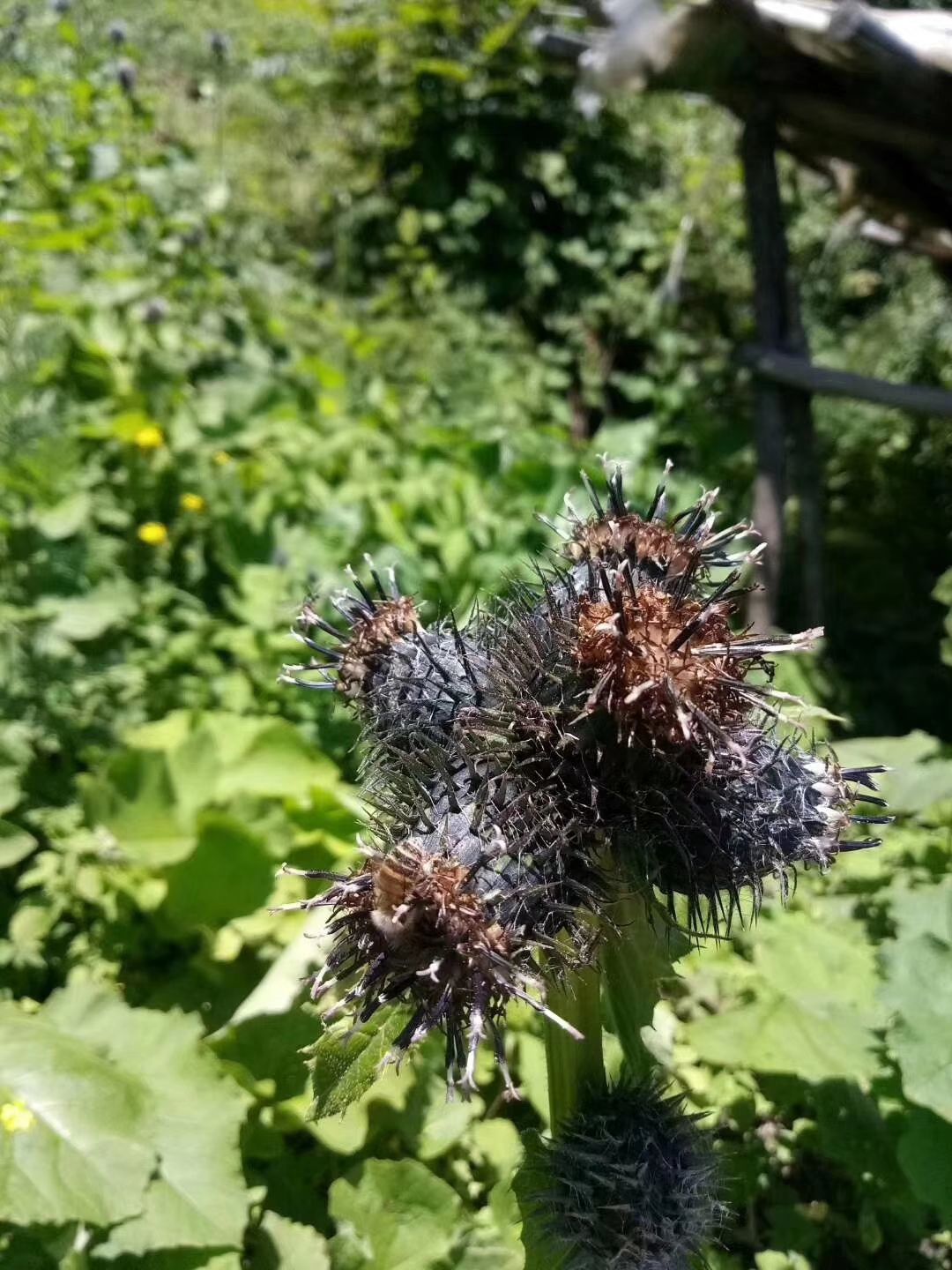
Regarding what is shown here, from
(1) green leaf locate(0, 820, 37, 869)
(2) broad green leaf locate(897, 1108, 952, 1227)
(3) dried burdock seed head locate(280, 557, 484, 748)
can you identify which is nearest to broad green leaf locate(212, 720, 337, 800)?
(1) green leaf locate(0, 820, 37, 869)

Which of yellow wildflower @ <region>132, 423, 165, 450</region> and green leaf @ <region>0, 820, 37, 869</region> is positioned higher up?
yellow wildflower @ <region>132, 423, 165, 450</region>

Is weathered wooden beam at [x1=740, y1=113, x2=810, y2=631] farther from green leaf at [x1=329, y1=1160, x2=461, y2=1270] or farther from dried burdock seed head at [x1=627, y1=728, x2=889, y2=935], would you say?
dried burdock seed head at [x1=627, y1=728, x2=889, y2=935]

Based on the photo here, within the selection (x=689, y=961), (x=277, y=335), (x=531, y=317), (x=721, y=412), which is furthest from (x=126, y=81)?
(x=689, y=961)

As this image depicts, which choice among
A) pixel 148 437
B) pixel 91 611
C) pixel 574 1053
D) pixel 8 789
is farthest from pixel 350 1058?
pixel 148 437

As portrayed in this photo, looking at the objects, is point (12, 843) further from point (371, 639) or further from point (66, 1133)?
point (371, 639)

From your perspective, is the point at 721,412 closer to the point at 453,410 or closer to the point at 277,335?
the point at 453,410

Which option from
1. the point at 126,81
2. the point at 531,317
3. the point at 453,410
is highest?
the point at 531,317
